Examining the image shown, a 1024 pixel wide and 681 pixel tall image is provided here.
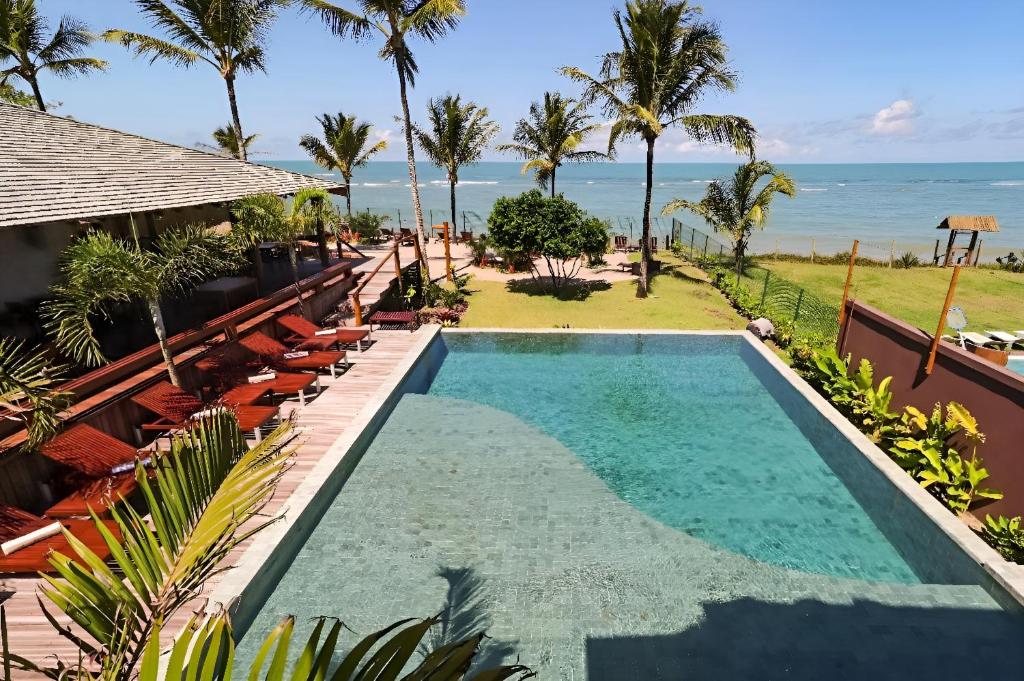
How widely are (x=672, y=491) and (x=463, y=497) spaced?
12.0 ft

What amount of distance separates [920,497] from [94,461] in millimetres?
12311

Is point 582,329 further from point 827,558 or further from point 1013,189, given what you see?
point 1013,189

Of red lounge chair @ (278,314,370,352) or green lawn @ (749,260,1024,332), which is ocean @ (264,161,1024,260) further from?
red lounge chair @ (278,314,370,352)

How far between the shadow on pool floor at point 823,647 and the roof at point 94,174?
35.7ft

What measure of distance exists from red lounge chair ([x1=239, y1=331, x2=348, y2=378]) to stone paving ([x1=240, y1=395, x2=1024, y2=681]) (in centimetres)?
383

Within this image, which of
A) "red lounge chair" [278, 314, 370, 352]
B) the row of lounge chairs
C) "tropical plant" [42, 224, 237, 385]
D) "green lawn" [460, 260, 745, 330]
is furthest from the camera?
"green lawn" [460, 260, 745, 330]

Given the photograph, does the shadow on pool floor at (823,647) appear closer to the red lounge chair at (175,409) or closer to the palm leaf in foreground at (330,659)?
the palm leaf in foreground at (330,659)

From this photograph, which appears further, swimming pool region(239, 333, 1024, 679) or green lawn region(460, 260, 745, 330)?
green lawn region(460, 260, 745, 330)

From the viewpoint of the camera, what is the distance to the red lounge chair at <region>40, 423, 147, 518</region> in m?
6.86

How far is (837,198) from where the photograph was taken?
8106 centimetres

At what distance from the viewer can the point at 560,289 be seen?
803 inches

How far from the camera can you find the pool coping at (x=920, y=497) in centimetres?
614

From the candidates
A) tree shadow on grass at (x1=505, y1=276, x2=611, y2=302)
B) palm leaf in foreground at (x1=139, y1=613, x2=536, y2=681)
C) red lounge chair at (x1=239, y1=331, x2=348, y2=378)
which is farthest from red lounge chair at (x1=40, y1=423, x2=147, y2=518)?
tree shadow on grass at (x1=505, y1=276, x2=611, y2=302)

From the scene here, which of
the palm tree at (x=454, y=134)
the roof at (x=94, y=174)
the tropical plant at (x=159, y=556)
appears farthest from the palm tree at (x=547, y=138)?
the tropical plant at (x=159, y=556)
